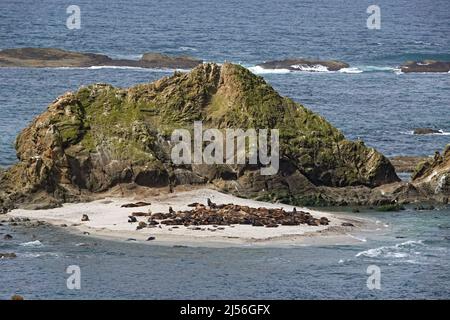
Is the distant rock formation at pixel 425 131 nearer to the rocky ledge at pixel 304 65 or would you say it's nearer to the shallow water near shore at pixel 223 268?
the shallow water near shore at pixel 223 268

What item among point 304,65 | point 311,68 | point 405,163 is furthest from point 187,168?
point 304,65

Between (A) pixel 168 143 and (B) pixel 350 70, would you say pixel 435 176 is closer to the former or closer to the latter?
(A) pixel 168 143

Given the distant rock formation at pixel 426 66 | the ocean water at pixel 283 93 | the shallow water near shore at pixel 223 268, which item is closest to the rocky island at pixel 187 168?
the shallow water near shore at pixel 223 268

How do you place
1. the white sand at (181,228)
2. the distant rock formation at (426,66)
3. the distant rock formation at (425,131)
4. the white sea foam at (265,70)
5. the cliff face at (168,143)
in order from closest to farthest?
the white sand at (181,228) < the cliff face at (168,143) < the distant rock formation at (425,131) < the white sea foam at (265,70) < the distant rock formation at (426,66)

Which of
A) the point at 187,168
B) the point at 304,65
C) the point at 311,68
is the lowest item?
the point at 311,68

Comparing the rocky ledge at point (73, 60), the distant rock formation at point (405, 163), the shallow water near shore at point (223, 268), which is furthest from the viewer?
the rocky ledge at point (73, 60)

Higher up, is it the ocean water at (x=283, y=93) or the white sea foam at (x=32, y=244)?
the white sea foam at (x=32, y=244)

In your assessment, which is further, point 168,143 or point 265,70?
point 265,70

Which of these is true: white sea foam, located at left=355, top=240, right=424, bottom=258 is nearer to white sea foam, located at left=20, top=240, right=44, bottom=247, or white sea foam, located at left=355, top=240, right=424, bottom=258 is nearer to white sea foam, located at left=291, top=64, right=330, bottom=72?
white sea foam, located at left=20, top=240, right=44, bottom=247
